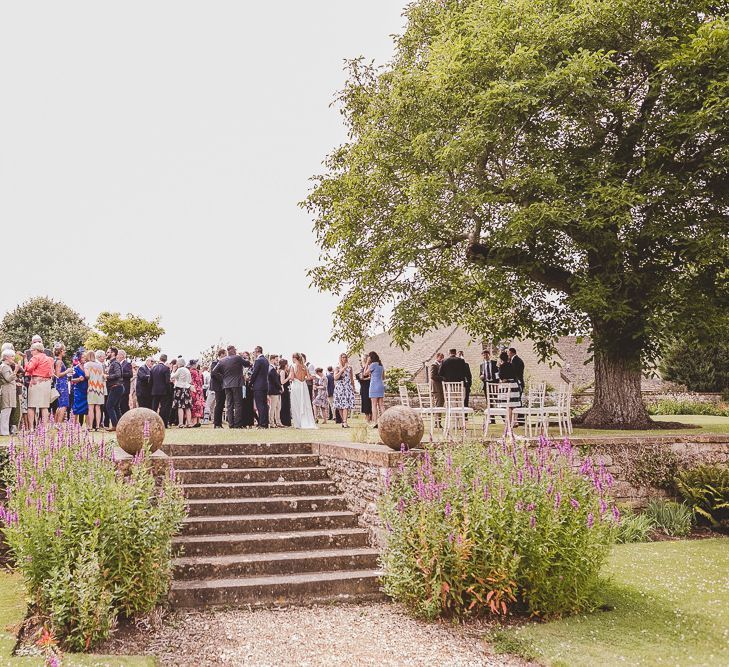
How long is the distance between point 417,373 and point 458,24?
85.5 feet

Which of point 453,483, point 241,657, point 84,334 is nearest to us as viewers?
point 241,657

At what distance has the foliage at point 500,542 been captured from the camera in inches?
252

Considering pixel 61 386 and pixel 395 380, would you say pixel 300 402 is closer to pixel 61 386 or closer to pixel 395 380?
pixel 61 386

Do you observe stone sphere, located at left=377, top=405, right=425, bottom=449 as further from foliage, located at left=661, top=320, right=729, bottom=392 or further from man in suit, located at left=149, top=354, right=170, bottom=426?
foliage, located at left=661, top=320, right=729, bottom=392

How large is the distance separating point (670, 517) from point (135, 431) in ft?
26.9

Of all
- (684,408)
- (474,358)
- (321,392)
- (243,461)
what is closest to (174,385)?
(321,392)

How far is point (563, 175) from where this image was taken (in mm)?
14328

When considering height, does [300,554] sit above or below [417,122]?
below

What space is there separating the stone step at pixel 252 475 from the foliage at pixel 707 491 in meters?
6.05

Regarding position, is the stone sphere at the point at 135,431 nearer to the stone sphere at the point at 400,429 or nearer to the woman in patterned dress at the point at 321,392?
the stone sphere at the point at 400,429

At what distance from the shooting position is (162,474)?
8.55 m

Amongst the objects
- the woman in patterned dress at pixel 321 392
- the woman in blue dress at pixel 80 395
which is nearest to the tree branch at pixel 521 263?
the woman in patterned dress at pixel 321 392

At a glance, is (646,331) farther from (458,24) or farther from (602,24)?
(458,24)

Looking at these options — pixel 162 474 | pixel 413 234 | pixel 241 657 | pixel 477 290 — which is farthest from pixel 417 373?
pixel 241 657
